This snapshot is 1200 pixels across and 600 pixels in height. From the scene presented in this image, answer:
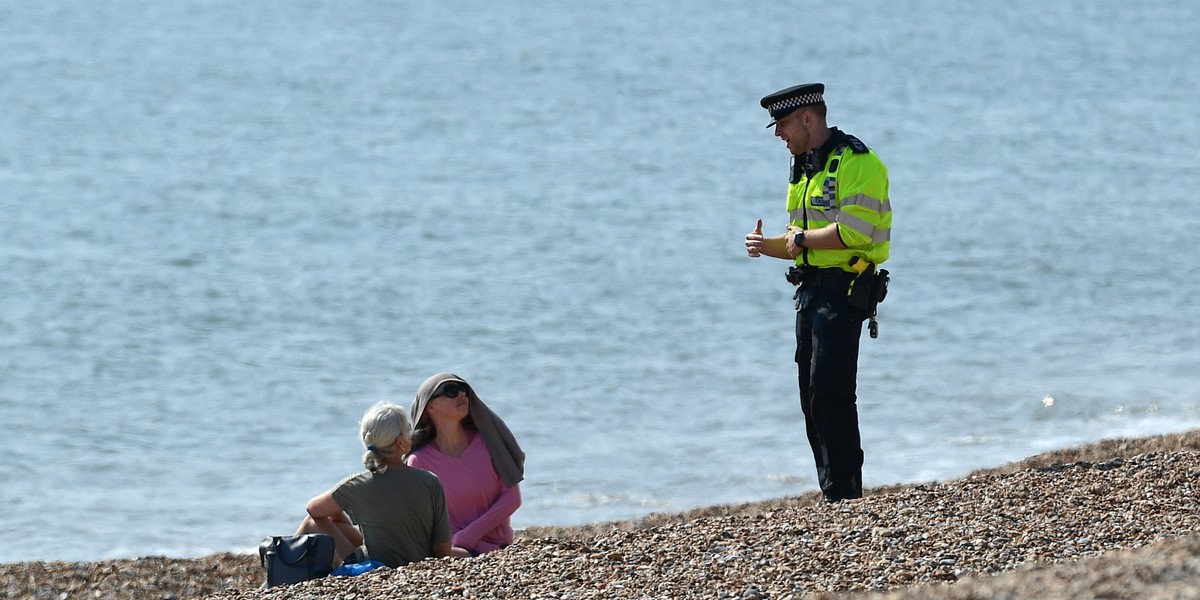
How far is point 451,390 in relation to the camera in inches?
275

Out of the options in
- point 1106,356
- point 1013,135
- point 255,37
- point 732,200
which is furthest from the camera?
point 255,37

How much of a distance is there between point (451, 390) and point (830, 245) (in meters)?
1.71

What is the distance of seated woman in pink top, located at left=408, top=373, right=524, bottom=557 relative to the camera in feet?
23.0

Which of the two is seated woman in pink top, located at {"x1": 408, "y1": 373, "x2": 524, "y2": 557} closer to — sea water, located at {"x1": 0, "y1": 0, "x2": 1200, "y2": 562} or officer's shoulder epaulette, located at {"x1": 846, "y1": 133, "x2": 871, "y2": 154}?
officer's shoulder epaulette, located at {"x1": 846, "y1": 133, "x2": 871, "y2": 154}

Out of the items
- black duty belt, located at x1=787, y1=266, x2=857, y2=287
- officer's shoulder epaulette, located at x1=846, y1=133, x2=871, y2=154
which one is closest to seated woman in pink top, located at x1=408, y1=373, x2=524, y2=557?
black duty belt, located at x1=787, y1=266, x2=857, y2=287

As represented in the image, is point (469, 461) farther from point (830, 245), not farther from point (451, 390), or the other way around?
point (830, 245)

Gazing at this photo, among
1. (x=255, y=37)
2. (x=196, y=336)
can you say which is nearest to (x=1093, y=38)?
(x=255, y=37)

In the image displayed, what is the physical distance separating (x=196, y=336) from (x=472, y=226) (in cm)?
608

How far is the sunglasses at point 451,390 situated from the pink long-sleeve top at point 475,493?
25 centimetres

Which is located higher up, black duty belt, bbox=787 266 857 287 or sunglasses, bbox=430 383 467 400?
black duty belt, bbox=787 266 857 287

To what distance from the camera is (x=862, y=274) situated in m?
6.85

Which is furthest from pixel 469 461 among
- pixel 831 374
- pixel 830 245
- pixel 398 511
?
pixel 830 245

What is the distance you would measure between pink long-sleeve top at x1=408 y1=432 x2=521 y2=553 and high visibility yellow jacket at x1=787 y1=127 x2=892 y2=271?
1.61m

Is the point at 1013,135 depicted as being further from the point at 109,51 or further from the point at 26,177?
the point at 109,51
